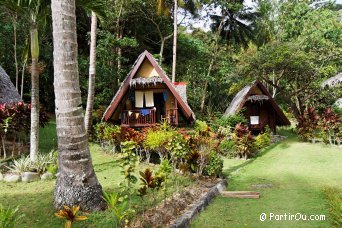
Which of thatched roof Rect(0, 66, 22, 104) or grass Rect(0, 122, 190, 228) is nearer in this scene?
grass Rect(0, 122, 190, 228)

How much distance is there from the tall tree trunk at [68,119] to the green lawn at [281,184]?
8.09 feet

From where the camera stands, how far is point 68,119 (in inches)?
229

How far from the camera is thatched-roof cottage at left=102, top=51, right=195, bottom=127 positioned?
14.6 metres

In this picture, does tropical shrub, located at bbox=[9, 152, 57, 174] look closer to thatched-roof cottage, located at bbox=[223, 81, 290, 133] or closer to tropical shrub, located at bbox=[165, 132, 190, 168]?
tropical shrub, located at bbox=[165, 132, 190, 168]

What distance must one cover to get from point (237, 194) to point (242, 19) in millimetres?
25244

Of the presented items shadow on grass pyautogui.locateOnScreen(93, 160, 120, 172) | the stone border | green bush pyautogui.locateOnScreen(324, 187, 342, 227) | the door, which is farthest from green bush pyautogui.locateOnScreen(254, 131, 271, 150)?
green bush pyautogui.locateOnScreen(324, 187, 342, 227)

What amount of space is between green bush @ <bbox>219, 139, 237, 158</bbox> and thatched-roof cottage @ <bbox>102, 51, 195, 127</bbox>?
1883 millimetres

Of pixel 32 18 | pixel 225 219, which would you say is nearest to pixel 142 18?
pixel 32 18

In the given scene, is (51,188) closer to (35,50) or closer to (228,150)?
(35,50)

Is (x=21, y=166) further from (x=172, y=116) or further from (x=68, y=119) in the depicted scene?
(x=172, y=116)

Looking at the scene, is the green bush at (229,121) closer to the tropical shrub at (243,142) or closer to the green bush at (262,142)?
the green bush at (262,142)

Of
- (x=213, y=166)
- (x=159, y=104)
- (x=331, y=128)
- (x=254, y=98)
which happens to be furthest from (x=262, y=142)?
(x=213, y=166)

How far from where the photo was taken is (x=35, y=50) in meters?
→ 9.55

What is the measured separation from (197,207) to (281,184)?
406 centimetres
